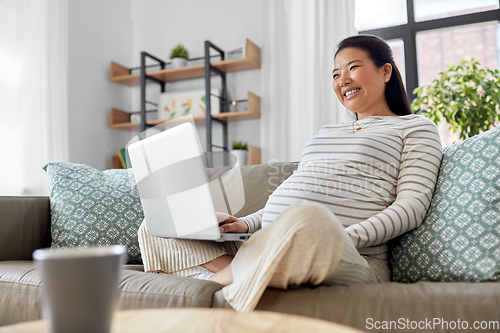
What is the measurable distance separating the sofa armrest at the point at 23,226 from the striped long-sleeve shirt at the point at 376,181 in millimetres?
776

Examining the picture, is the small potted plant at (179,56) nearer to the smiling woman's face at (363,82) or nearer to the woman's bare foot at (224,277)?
the smiling woman's face at (363,82)

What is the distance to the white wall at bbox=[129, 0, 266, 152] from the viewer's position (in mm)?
2844

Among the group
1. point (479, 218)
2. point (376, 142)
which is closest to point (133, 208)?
point (376, 142)

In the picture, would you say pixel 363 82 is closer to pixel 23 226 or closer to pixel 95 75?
pixel 23 226

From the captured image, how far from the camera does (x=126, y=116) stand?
3.07 metres

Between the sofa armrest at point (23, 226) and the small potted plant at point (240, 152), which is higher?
the small potted plant at point (240, 152)

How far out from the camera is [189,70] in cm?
280

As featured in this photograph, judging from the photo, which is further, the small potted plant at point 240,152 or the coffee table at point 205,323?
the small potted plant at point 240,152

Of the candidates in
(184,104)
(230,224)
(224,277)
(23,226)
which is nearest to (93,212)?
(23,226)

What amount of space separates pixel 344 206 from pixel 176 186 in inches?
16.2

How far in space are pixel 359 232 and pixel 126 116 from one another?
8.37 feet

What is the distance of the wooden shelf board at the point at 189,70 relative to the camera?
266cm

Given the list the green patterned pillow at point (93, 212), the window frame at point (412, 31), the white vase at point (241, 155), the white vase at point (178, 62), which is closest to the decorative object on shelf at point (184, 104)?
the white vase at point (178, 62)

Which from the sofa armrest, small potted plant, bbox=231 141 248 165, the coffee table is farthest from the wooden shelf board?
the coffee table
